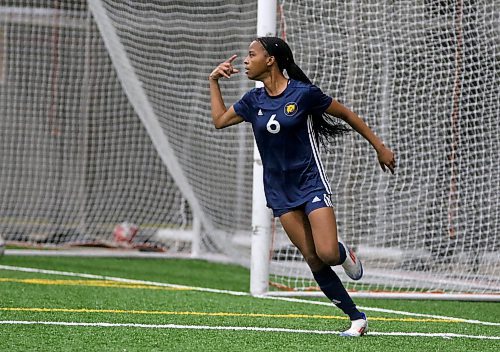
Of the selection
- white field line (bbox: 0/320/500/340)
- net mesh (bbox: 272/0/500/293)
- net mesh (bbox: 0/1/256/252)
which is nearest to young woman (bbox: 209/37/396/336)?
white field line (bbox: 0/320/500/340)

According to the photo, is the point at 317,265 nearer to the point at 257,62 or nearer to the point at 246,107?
the point at 246,107

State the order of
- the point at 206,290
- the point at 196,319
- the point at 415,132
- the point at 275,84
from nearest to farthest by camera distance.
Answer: the point at 275,84 → the point at 196,319 → the point at 206,290 → the point at 415,132

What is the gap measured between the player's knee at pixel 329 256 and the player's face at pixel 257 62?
3.45ft

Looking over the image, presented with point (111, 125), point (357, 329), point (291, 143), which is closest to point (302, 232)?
point (291, 143)

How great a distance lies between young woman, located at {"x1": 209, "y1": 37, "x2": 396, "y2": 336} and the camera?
6.10 meters

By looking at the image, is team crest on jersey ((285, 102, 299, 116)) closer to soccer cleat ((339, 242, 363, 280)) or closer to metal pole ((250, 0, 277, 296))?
soccer cleat ((339, 242, 363, 280))

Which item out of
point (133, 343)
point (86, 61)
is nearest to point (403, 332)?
point (133, 343)

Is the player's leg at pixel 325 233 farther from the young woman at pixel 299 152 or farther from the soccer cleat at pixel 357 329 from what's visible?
the soccer cleat at pixel 357 329

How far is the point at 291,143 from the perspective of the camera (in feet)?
20.2

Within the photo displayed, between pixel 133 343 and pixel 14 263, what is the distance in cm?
522

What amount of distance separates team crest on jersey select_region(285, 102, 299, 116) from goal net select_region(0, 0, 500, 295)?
8.74 ft

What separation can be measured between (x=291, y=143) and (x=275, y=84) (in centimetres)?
37

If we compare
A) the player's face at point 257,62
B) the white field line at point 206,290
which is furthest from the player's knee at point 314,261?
the white field line at point 206,290

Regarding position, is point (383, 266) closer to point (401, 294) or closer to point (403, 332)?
point (401, 294)
